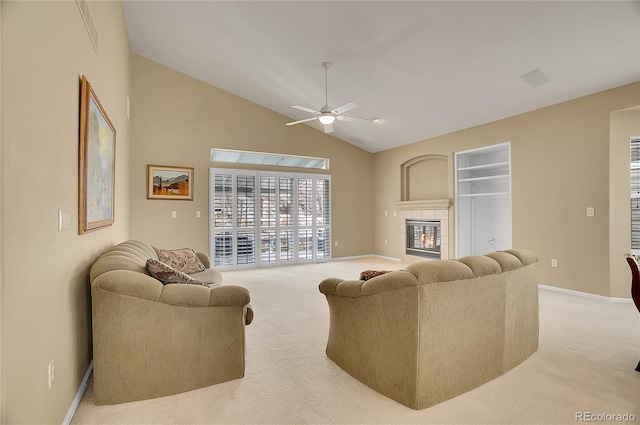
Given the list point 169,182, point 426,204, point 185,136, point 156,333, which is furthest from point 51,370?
point 426,204

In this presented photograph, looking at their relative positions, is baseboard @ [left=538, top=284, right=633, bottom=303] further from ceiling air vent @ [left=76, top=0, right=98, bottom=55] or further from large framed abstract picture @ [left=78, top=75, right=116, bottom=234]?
ceiling air vent @ [left=76, top=0, right=98, bottom=55]

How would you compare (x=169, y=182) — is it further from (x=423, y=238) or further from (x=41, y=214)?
(x=423, y=238)

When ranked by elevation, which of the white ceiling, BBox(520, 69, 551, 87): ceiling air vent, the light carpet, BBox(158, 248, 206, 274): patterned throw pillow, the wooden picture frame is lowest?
the light carpet

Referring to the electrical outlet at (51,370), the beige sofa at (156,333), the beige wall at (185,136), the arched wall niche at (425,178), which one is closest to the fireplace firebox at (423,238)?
the arched wall niche at (425,178)

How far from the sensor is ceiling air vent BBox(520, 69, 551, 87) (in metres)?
4.09

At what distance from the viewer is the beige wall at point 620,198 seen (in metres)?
4.22

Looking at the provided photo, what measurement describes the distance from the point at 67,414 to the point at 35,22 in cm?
201

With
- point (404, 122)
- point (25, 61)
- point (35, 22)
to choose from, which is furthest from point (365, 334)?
point (404, 122)

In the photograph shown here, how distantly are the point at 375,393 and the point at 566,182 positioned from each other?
438 centimetres

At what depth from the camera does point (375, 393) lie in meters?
2.08

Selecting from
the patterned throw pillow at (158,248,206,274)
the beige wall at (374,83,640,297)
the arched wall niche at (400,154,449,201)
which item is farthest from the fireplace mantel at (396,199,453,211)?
the patterned throw pillow at (158,248,206,274)

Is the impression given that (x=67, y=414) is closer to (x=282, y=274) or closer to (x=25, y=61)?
(x=25, y=61)

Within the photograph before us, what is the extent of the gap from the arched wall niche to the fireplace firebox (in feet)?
1.89

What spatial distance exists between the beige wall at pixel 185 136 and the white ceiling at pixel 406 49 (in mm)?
359
